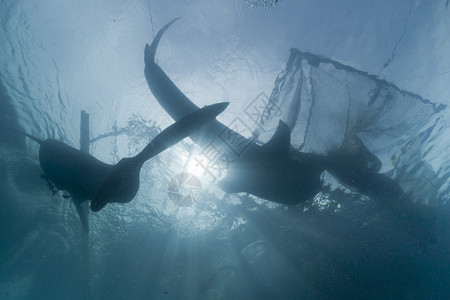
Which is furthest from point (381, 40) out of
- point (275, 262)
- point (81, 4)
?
point (275, 262)

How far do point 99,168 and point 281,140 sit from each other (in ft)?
15.0

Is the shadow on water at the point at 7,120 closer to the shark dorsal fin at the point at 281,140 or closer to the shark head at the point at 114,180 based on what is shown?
the shark head at the point at 114,180

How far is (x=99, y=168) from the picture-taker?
6.21 metres

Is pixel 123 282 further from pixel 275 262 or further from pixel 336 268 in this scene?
pixel 336 268

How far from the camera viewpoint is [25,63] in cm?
1014

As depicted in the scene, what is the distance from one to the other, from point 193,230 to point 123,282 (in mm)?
13371

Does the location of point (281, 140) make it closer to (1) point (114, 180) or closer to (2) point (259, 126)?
(2) point (259, 126)

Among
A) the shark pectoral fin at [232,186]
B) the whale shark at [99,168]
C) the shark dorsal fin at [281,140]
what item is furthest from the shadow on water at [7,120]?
the shark dorsal fin at [281,140]

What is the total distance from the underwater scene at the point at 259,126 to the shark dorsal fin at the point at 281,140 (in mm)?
35

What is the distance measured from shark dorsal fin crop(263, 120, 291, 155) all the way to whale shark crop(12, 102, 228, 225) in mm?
2541

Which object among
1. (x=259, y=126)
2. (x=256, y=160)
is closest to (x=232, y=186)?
(x=256, y=160)

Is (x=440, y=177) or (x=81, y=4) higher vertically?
(x=81, y=4)

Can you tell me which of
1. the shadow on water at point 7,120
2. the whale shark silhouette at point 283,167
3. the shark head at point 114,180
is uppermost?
the shadow on water at point 7,120

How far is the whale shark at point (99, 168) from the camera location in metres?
3.69
